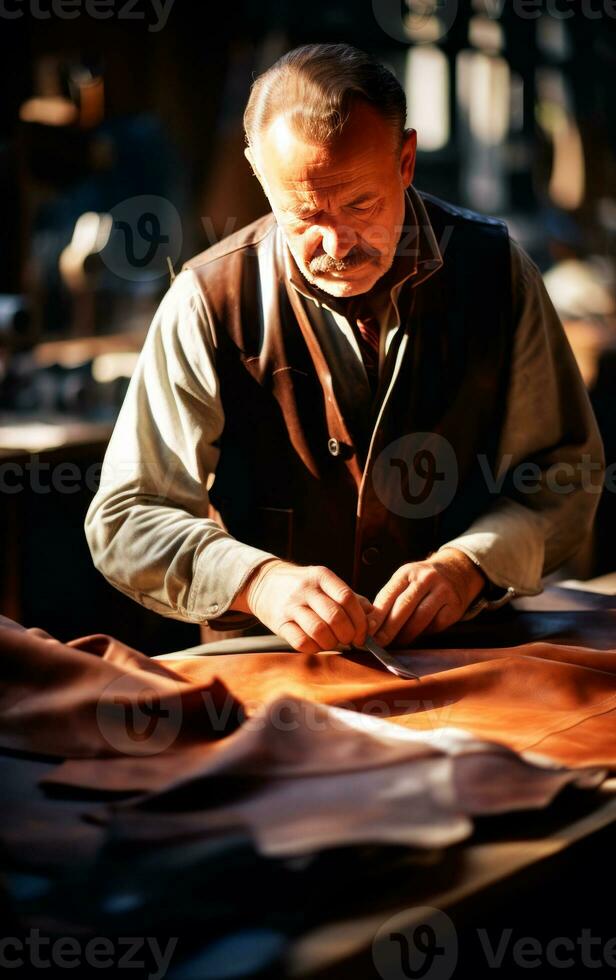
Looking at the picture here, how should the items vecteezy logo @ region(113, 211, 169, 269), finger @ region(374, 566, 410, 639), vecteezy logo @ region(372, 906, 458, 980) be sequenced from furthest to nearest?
vecteezy logo @ region(113, 211, 169, 269)
finger @ region(374, 566, 410, 639)
vecteezy logo @ region(372, 906, 458, 980)

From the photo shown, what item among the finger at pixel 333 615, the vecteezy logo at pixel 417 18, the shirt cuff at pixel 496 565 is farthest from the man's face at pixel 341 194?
the vecteezy logo at pixel 417 18

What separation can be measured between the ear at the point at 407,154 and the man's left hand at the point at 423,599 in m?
0.64

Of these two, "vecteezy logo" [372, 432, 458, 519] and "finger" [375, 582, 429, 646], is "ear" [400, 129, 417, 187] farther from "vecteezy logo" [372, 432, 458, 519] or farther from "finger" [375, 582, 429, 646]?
"finger" [375, 582, 429, 646]

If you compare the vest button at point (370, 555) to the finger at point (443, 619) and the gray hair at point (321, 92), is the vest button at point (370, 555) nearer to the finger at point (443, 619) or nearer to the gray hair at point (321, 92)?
the finger at point (443, 619)

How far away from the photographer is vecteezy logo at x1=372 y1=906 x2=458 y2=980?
1.00 meters

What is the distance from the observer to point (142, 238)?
3.55 meters

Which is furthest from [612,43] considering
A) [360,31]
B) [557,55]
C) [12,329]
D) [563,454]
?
[563,454]

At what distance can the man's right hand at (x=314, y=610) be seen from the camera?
63.6 inches

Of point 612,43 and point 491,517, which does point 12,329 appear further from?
point 612,43

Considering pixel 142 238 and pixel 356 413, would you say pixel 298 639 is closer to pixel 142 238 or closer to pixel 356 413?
pixel 356 413

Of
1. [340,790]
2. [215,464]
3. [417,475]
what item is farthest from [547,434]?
[340,790]

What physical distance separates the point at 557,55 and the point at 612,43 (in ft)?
1.42

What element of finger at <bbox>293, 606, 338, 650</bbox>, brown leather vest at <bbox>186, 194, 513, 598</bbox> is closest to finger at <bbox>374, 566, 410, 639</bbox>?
finger at <bbox>293, 606, 338, 650</bbox>

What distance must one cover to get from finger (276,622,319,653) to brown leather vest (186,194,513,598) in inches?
19.8
